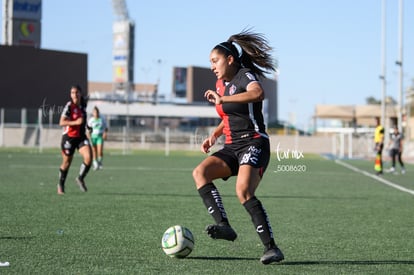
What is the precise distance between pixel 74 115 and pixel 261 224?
8.64 m

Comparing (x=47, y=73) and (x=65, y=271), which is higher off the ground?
(x=47, y=73)

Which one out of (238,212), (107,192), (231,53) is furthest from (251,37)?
(107,192)

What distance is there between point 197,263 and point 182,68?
387 ft

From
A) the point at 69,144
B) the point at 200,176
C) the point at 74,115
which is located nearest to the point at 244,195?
the point at 200,176

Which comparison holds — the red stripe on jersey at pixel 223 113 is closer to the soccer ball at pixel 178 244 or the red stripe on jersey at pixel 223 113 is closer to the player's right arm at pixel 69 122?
the soccer ball at pixel 178 244

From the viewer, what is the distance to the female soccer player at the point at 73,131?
15422mm

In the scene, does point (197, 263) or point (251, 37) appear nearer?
point (197, 263)

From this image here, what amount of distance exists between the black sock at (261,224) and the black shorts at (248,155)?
35cm

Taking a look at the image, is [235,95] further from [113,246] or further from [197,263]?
[113,246]

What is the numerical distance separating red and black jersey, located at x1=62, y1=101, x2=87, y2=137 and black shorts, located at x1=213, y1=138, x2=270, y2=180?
7942mm

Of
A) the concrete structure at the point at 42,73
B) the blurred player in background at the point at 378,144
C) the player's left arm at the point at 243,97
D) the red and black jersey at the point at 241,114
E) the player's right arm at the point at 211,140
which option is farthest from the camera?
the blurred player in background at the point at 378,144

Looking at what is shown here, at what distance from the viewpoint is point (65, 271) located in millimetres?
6848

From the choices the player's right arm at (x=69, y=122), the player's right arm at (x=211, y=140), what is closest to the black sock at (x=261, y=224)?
the player's right arm at (x=211, y=140)

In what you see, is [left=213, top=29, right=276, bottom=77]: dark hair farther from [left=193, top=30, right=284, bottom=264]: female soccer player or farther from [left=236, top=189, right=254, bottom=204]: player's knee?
[left=236, top=189, right=254, bottom=204]: player's knee
